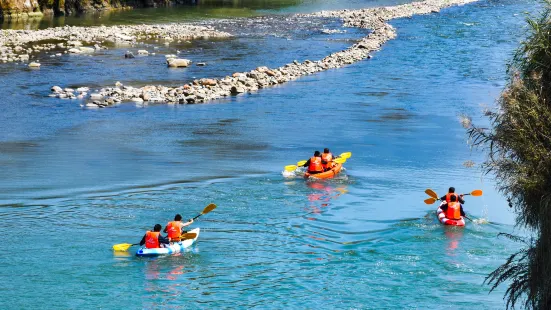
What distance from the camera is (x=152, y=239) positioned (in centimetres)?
2038

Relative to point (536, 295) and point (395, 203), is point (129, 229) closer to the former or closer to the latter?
point (395, 203)

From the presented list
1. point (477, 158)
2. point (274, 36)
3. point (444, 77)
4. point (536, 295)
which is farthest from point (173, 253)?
point (274, 36)

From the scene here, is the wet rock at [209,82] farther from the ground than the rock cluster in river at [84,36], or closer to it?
closer to it

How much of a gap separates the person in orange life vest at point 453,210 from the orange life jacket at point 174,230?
7985mm

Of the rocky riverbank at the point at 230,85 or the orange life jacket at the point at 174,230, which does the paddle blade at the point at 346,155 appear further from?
the rocky riverbank at the point at 230,85

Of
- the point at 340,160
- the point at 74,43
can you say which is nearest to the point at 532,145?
the point at 340,160

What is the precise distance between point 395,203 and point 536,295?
39.7ft

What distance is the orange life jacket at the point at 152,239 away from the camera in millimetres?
20328

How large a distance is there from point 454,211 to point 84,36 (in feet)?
157

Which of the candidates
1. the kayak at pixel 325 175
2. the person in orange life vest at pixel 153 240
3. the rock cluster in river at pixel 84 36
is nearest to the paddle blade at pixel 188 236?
the person in orange life vest at pixel 153 240

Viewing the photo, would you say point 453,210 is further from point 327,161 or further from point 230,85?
point 230,85

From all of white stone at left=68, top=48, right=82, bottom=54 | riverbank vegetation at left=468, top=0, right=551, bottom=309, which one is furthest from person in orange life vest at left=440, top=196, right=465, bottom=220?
white stone at left=68, top=48, right=82, bottom=54

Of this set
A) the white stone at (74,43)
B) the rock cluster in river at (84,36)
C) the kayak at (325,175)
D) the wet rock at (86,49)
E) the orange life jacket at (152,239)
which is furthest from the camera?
the white stone at (74,43)

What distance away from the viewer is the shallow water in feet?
61.4
